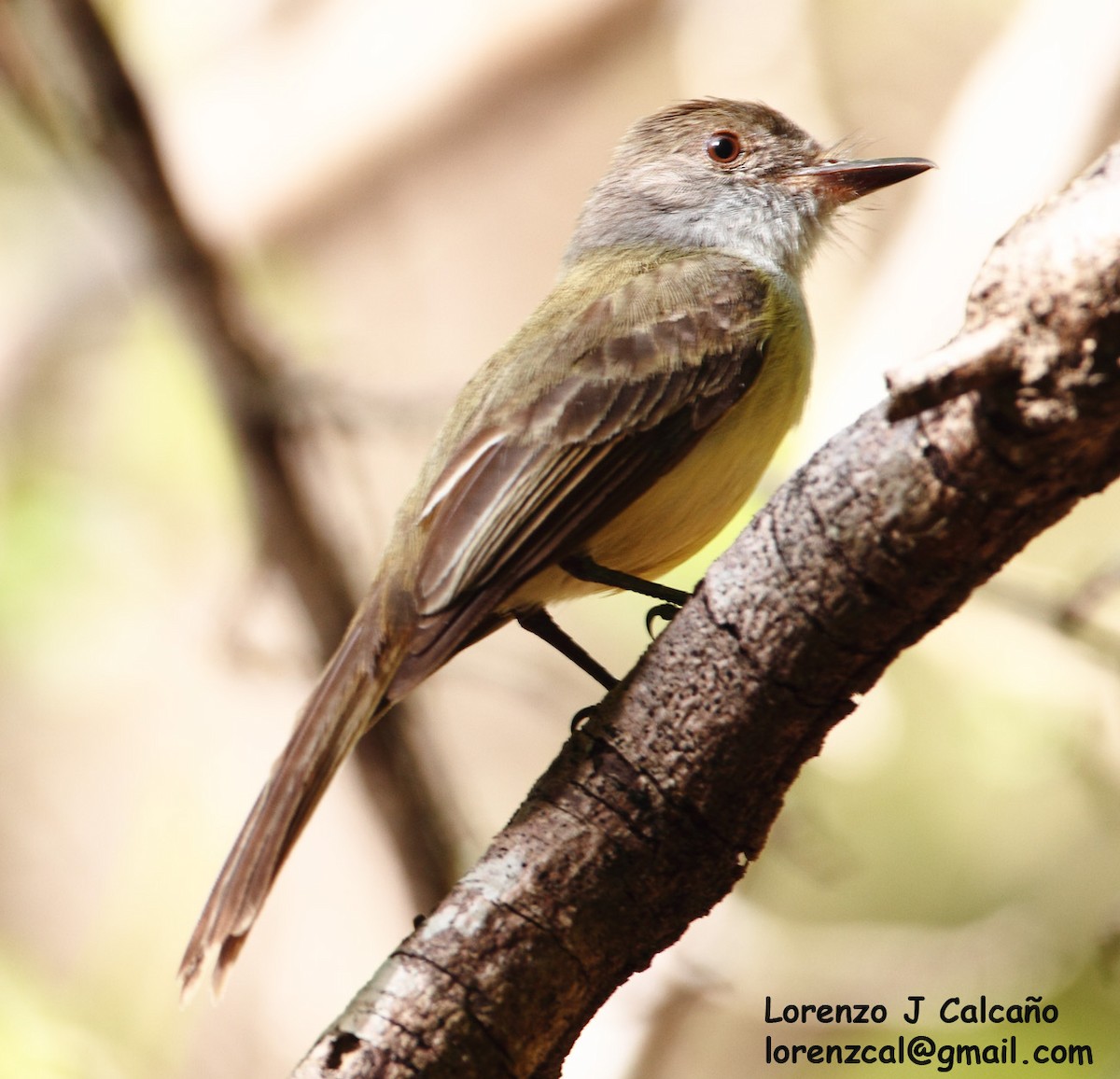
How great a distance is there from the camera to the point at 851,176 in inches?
165

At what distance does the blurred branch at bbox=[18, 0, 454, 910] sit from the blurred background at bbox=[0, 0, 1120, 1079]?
0.02 meters

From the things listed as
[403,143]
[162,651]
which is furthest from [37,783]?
[403,143]

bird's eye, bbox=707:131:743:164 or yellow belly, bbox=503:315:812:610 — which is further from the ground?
bird's eye, bbox=707:131:743:164

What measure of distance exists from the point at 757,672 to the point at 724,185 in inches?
106

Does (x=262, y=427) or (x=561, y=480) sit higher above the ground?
(x=262, y=427)

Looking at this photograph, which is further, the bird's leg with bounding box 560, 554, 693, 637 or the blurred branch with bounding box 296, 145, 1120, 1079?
the bird's leg with bounding box 560, 554, 693, 637

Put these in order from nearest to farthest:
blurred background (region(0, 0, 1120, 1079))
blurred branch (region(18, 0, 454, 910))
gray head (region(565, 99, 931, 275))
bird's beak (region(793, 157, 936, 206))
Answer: bird's beak (region(793, 157, 936, 206)) → gray head (region(565, 99, 931, 275)) → blurred branch (region(18, 0, 454, 910)) → blurred background (region(0, 0, 1120, 1079))

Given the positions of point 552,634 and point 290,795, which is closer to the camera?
point 290,795

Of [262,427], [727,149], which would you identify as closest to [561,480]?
[727,149]

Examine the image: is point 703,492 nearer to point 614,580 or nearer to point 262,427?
point 614,580

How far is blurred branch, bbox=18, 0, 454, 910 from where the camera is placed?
4895mm

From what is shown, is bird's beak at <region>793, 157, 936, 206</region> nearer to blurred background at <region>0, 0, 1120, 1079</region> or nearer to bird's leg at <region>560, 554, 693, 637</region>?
blurred background at <region>0, 0, 1120, 1079</region>

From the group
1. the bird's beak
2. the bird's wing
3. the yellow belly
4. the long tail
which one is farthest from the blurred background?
the long tail

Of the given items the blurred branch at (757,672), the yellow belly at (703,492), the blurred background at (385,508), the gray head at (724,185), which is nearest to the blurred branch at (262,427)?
the blurred background at (385,508)
